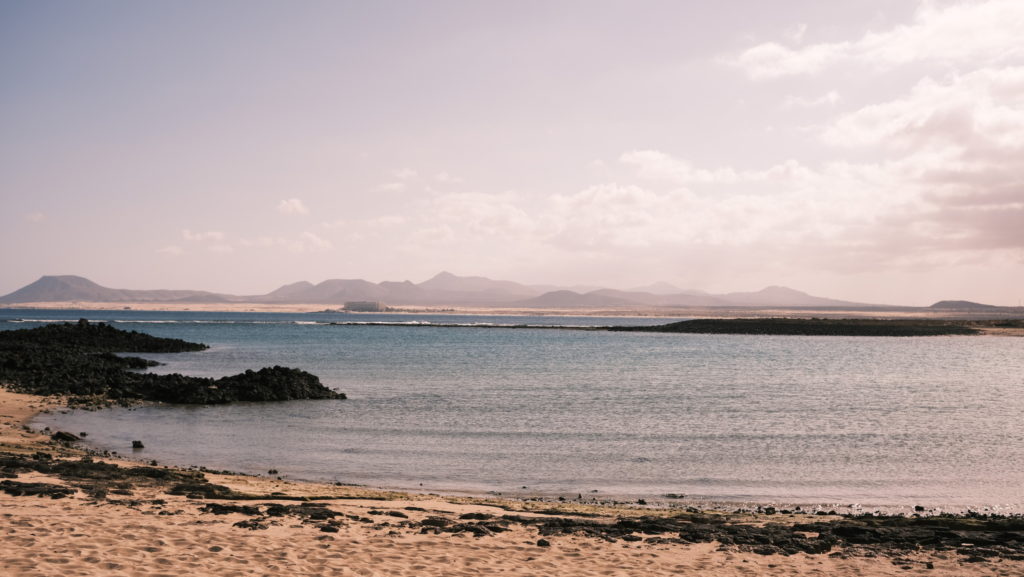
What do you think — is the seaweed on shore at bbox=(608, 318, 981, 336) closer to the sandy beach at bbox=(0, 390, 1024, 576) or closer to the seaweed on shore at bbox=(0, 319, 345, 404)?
the seaweed on shore at bbox=(0, 319, 345, 404)

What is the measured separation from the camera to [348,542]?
12773mm

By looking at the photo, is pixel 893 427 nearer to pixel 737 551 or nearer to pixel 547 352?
pixel 737 551

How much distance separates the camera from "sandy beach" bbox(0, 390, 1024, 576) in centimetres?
1125

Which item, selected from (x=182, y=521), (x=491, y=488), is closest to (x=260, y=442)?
(x=491, y=488)

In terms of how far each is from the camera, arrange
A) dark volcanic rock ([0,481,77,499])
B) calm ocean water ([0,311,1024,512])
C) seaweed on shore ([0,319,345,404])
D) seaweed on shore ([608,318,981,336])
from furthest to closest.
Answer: seaweed on shore ([608,318,981,336])
seaweed on shore ([0,319,345,404])
calm ocean water ([0,311,1024,512])
dark volcanic rock ([0,481,77,499])

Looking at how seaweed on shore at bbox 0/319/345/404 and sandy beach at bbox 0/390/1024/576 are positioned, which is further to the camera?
seaweed on shore at bbox 0/319/345/404

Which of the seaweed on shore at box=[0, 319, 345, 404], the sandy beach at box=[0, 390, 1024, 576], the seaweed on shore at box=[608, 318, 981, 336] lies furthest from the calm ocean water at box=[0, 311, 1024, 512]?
the seaweed on shore at box=[608, 318, 981, 336]

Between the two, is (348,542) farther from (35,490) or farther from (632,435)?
(632,435)

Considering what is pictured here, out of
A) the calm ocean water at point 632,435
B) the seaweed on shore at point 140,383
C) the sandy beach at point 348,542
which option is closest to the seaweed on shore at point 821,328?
the calm ocean water at point 632,435

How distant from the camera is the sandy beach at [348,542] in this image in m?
11.2

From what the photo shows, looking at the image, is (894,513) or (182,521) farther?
(894,513)

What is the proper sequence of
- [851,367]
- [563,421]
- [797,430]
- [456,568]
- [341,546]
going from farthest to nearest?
[851,367] < [563,421] < [797,430] < [341,546] < [456,568]

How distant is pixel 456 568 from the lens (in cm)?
1152

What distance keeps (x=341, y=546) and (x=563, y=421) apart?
19971mm
